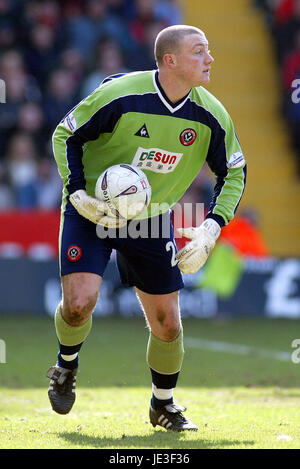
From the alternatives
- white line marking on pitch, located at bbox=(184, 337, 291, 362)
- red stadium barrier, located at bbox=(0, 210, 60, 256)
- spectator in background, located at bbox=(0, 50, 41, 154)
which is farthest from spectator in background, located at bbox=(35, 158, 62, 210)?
white line marking on pitch, located at bbox=(184, 337, 291, 362)

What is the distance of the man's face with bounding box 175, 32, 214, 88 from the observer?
5883mm

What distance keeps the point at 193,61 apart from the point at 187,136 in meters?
0.47

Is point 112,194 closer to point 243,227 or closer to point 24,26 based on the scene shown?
point 243,227

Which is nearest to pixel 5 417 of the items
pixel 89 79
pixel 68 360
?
pixel 68 360

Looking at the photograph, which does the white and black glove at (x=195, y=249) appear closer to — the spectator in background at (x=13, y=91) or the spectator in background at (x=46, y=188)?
the spectator in background at (x=46, y=188)

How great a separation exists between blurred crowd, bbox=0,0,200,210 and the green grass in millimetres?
2291

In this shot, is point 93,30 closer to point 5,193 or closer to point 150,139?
point 5,193

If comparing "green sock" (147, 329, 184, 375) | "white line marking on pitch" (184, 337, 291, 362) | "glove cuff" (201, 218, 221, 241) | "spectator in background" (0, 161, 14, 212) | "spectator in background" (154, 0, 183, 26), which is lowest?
"white line marking on pitch" (184, 337, 291, 362)

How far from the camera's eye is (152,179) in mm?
6090

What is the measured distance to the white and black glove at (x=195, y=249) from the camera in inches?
231

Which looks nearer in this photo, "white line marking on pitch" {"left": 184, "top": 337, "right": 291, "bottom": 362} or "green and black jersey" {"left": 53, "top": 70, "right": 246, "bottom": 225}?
"green and black jersey" {"left": 53, "top": 70, "right": 246, "bottom": 225}

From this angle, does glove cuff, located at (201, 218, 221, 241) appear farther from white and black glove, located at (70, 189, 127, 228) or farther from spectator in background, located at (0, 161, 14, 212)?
spectator in background, located at (0, 161, 14, 212)

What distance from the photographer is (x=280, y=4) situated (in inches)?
673

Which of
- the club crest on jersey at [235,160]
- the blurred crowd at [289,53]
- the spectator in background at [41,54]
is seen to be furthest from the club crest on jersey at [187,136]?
the blurred crowd at [289,53]
